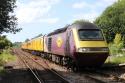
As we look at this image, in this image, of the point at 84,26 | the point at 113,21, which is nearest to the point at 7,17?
the point at 84,26

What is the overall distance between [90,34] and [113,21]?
7602cm

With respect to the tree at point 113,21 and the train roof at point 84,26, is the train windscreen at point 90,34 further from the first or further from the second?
the tree at point 113,21

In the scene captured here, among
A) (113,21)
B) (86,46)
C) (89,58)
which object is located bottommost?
(89,58)

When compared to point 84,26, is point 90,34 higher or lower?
lower

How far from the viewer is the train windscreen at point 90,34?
74.7ft

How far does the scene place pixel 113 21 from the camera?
321ft

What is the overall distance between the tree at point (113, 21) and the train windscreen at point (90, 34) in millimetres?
67173

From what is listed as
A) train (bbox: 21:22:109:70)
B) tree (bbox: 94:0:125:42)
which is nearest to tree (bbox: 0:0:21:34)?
train (bbox: 21:22:109:70)

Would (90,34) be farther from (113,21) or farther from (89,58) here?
(113,21)

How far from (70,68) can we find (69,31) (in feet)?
9.84

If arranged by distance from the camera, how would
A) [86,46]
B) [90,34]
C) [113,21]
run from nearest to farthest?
1. [86,46]
2. [90,34]
3. [113,21]

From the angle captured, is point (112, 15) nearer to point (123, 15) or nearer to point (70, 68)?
point (123, 15)

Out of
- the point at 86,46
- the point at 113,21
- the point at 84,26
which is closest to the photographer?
the point at 86,46

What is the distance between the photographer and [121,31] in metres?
91.0
